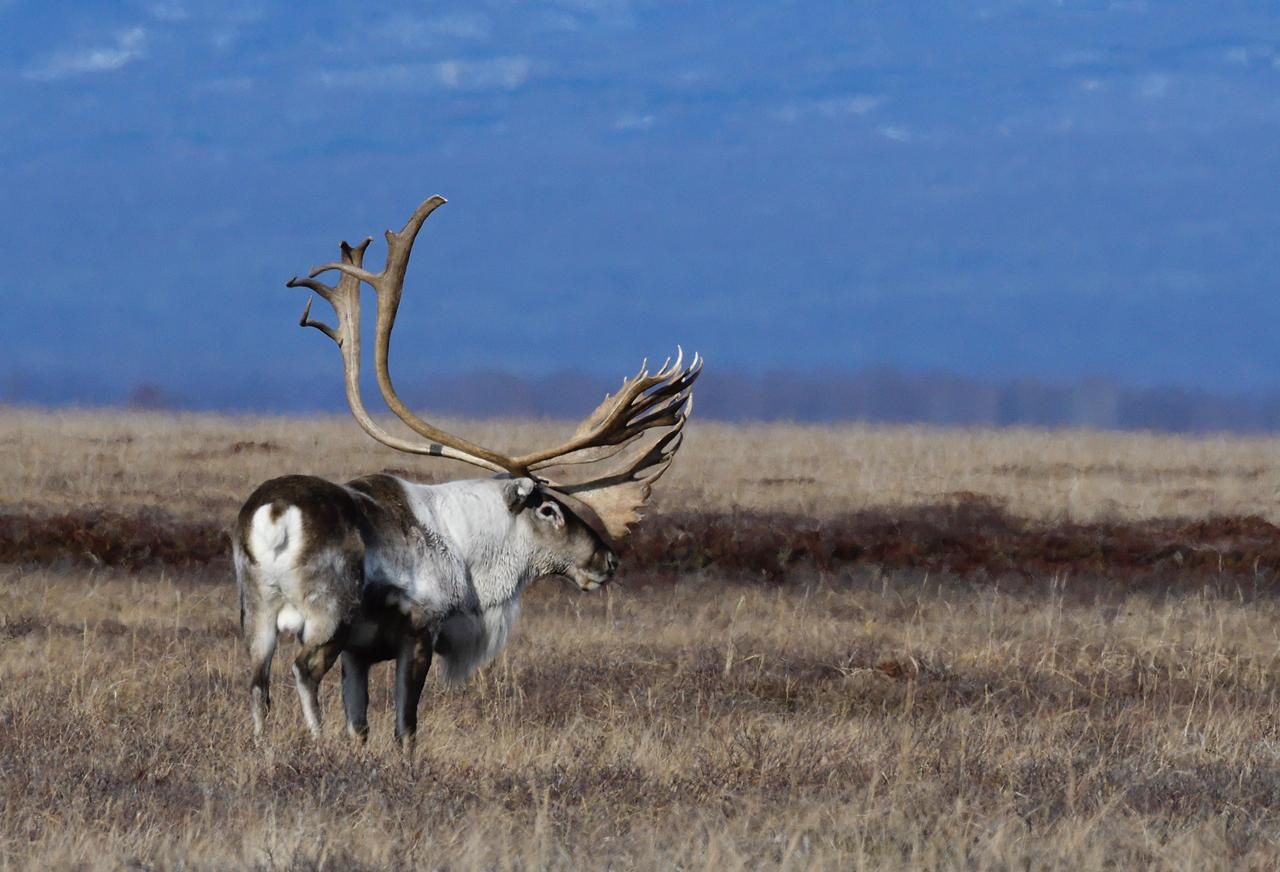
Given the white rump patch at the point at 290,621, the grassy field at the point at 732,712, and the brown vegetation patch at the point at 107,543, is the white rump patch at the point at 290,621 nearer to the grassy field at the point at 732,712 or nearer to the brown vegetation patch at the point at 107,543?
the grassy field at the point at 732,712

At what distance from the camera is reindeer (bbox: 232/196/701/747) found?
21.3 feet

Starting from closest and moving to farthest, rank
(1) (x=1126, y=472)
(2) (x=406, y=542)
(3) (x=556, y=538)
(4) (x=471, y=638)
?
(2) (x=406, y=542) → (4) (x=471, y=638) → (3) (x=556, y=538) → (1) (x=1126, y=472)

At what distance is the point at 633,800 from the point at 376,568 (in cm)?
162

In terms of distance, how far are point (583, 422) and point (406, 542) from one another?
1522 mm

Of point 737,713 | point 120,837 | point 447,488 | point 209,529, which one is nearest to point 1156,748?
point 737,713

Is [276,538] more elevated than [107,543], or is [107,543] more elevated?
[276,538]

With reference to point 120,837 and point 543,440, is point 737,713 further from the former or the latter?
point 543,440

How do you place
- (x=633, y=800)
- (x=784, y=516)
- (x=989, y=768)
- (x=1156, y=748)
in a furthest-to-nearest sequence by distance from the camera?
(x=784, y=516), (x=1156, y=748), (x=989, y=768), (x=633, y=800)

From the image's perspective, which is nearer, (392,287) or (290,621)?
(290,621)

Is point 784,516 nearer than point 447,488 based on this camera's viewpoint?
No

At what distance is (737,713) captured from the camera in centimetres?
814

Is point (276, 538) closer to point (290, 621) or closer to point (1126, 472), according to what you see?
point (290, 621)

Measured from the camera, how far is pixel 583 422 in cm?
824

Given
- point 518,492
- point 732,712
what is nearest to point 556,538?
point 518,492
